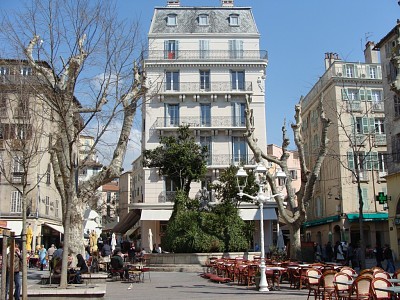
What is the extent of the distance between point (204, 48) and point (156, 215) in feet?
47.7

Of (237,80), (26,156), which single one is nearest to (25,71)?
(26,156)

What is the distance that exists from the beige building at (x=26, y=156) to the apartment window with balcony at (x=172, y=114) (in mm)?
9956

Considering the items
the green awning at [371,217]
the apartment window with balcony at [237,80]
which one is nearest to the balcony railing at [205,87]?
the apartment window with balcony at [237,80]

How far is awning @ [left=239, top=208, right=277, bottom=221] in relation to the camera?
37.3 meters

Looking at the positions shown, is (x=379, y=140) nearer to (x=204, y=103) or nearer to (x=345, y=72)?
(x=345, y=72)

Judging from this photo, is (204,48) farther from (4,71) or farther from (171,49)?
(4,71)

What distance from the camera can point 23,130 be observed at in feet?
60.4

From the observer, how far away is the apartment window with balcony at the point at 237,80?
41.2 meters

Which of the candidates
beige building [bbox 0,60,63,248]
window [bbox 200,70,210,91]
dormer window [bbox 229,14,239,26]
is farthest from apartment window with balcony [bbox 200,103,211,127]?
beige building [bbox 0,60,63,248]

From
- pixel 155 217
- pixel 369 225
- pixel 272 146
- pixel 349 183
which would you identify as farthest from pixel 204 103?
pixel 272 146

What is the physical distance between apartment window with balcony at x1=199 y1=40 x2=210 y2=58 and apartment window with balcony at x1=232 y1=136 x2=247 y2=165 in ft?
24.3

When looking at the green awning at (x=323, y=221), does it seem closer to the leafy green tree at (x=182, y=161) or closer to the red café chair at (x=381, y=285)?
the leafy green tree at (x=182, y=161)


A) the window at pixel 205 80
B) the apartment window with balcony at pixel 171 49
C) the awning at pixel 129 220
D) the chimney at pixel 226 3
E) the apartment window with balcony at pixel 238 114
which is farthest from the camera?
the chimney at pixel 226 3

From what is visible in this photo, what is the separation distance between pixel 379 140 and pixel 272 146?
21524mm
